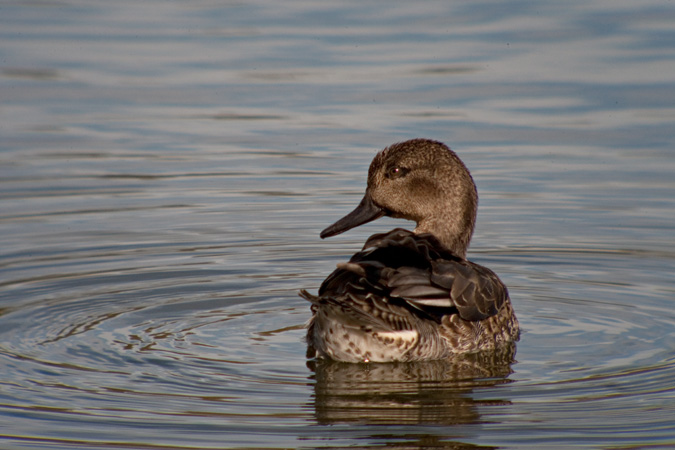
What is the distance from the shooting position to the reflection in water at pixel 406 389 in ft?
19.9

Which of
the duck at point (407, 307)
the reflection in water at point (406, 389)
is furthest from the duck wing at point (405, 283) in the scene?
the reflection in water at point (406, 389)

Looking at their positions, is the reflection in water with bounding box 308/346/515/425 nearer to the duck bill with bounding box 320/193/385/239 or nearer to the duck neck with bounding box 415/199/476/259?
the duck neck with bounding box 415/199/476/259

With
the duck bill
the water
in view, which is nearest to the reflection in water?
the water

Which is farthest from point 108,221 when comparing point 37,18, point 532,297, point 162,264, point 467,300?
point 37,18

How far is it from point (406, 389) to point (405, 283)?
0.55 m

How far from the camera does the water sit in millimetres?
6145

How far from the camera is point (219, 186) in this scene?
11.7 m

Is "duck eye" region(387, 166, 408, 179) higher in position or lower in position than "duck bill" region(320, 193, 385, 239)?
higher

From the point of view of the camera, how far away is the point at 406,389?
21.6 ft

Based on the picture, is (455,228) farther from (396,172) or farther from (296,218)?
(296,218)

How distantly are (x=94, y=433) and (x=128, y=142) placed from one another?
733cm

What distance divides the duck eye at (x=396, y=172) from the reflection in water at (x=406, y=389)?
4.69 feet

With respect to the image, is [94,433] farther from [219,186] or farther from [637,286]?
[219,186]

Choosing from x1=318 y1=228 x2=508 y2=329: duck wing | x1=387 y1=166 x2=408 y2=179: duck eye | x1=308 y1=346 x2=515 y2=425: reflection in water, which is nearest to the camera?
x1=308 y1=346 x2=515 y2=425: reflection in water
